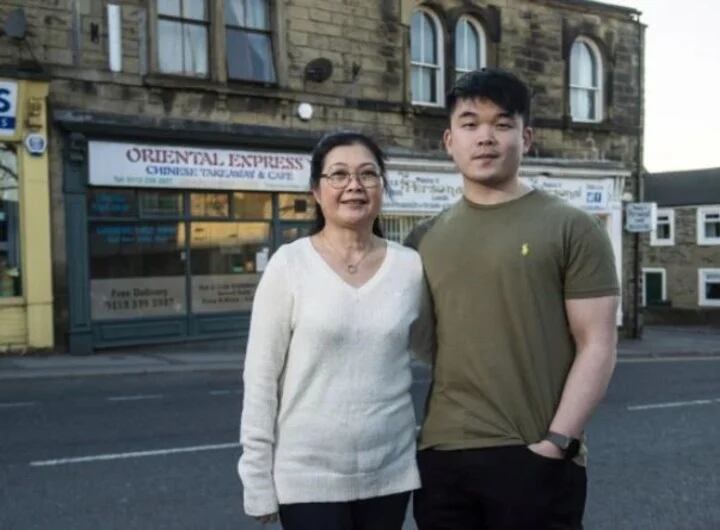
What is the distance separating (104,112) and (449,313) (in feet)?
42.2

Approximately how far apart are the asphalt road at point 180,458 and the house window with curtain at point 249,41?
7.04 metres

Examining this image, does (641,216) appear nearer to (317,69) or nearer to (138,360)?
(317,69)

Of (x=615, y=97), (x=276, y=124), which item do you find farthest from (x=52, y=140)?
(x=615, y=97)

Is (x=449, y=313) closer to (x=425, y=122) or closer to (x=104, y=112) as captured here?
(x=104, y=112)

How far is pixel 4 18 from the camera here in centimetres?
1345

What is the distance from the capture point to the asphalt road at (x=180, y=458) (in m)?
5.34

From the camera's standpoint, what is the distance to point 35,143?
1359cm

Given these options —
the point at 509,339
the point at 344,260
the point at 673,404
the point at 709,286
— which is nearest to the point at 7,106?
the point at 673,404

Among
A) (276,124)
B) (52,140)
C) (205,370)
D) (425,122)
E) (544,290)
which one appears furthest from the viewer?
(425,122)

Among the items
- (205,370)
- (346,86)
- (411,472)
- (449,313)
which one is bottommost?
(205,370)

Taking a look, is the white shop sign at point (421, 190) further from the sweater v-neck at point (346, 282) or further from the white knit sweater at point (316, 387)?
the white knit sweater at point (316, 387)

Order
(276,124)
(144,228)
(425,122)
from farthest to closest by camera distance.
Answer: (425,122) → (276,124) → (144,228)

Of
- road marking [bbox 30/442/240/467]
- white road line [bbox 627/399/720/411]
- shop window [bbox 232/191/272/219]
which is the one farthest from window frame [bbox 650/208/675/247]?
road marking [bbox 30/442/240/467]

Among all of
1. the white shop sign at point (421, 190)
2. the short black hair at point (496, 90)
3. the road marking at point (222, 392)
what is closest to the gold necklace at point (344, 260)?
the short black hair at point (496, 90)
